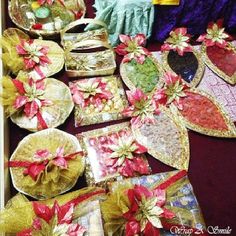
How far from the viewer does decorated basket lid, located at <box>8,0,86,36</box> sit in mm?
1317

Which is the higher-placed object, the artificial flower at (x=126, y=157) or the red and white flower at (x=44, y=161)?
the red and white flower at (x=44, y=161)

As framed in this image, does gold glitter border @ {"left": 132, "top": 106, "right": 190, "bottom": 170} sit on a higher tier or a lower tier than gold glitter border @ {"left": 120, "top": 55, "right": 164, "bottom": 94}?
lower

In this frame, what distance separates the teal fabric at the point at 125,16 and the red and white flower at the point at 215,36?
0.23 m

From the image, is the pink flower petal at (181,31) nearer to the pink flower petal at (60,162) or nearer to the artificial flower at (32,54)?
the artificial flower at (32,54)

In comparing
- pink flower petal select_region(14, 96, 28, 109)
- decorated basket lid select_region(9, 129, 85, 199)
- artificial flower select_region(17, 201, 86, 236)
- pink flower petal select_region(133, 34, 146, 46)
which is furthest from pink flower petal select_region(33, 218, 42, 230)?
pink flower petal select_region(133, 34, 146, 46)

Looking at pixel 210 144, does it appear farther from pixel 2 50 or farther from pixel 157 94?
pixel 2 50

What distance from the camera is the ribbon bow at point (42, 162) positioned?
3.06ft

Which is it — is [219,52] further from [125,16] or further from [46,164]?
[46,164]

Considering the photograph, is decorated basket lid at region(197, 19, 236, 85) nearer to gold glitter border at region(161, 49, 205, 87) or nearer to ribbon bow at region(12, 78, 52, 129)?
gold glitter border at region(161, 49, 205, 87)

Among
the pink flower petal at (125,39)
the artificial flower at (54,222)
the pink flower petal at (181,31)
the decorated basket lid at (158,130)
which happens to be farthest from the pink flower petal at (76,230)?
the pink flower petal at (181,31)

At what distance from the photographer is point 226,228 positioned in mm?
960

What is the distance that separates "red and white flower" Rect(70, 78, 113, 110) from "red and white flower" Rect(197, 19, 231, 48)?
1.55 feet

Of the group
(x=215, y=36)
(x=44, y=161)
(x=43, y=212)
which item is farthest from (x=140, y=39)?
(x=43, y=212)

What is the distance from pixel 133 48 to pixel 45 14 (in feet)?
1.26
